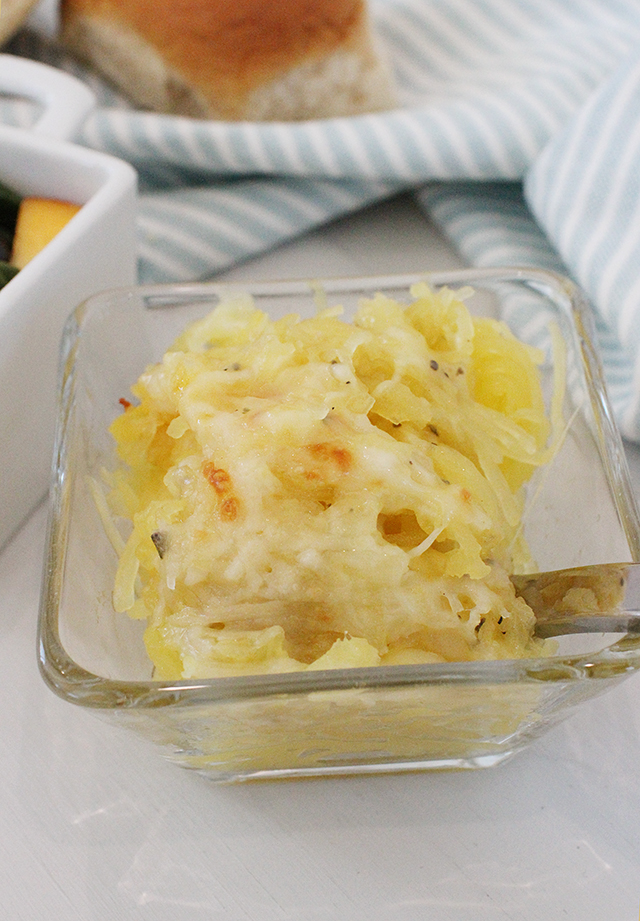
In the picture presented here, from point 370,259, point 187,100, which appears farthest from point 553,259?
point 187,100

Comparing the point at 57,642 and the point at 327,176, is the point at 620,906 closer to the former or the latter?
the point at 57,642

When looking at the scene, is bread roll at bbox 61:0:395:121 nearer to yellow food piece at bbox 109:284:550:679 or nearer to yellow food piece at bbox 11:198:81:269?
yellow food piece at bbox 11:198:81:269

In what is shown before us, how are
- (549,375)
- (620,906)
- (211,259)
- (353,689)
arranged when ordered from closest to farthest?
(353,689), (620,906), (549,375), (211,259)

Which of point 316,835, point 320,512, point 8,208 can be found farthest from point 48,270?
point 316,835

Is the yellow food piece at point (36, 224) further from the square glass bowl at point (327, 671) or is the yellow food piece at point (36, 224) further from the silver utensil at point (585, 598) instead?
the silver utensil at point (585, 598)

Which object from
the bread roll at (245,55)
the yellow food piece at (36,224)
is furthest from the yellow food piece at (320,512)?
the bread roll at (245,55)

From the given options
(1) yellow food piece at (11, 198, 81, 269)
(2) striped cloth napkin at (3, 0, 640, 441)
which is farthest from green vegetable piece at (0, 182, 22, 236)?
(2) striped cloth napkin at (3, 0, 640, 441)
